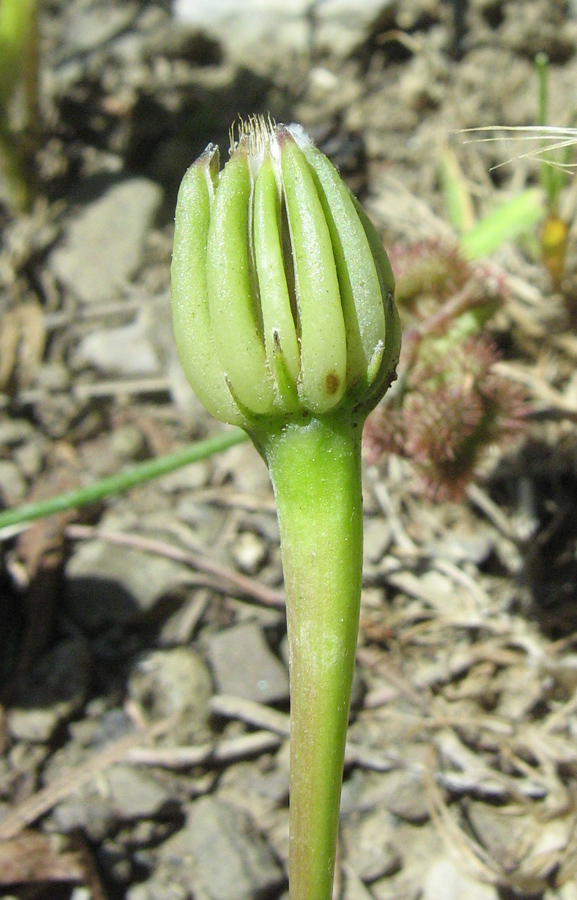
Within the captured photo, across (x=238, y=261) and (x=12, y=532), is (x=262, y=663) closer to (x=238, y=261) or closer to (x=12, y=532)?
(x=12, y=532)

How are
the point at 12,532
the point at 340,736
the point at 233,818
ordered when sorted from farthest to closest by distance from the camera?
the point at 12,532 → the point at 233,818 → the point at 340,736

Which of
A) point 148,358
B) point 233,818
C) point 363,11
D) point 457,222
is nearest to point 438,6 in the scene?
point 363,11

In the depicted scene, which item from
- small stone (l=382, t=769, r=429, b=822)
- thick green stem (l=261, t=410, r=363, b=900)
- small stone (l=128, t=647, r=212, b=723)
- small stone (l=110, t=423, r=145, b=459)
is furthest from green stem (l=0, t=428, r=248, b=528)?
small stone (l=382, t=769, r=429, b=822)

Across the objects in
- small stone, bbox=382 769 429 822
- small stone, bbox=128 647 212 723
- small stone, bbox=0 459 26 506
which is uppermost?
small stone, bbox=0 459 26 506

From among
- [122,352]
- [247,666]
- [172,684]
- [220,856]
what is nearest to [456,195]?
[122,352]

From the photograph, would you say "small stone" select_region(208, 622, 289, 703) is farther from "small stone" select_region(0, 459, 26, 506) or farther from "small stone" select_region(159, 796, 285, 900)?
"small stone" select_region(0, 459, 26, 506)

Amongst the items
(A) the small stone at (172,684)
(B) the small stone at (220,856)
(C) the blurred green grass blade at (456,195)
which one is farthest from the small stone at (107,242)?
(B) the small stone at (220,856)

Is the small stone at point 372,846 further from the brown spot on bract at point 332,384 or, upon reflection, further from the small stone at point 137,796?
the brown spot on bract at point 332,384
